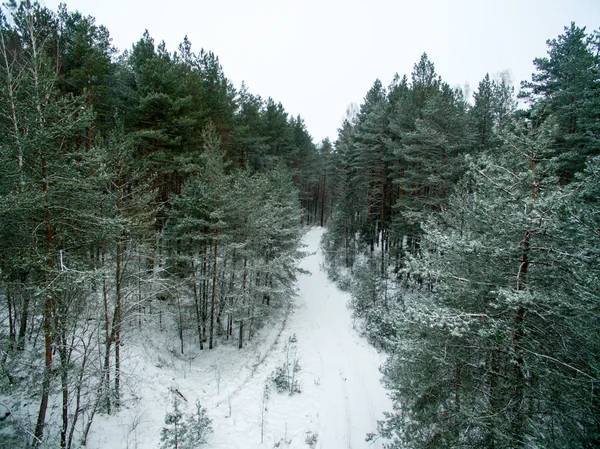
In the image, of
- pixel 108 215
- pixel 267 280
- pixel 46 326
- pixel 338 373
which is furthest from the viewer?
pixel 267 280

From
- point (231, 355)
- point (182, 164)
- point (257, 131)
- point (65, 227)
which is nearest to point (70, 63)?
point (182, 164)

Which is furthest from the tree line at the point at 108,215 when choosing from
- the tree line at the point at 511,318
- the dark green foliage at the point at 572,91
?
the dark green foliage at the point at 572,91

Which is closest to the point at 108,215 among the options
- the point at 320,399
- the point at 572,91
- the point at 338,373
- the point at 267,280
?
the point at 320,399

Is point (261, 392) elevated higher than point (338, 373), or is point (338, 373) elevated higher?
point (338, 373)

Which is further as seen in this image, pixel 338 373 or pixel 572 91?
pixel 572 91

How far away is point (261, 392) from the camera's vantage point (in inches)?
422

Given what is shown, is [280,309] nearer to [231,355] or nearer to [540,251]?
[231,355]

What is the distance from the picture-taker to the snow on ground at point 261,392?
27.9ft

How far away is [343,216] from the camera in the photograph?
25.8 m

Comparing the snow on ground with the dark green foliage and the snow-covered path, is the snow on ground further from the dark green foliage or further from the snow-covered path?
the dark green foliage

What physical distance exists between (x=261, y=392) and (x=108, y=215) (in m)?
8.54

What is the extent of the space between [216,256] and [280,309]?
23.4 ft

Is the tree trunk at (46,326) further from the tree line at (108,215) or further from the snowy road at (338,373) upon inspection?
the snowy road at (338,373)

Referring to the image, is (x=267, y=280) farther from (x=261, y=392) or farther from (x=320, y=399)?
(x=320, y=399)
